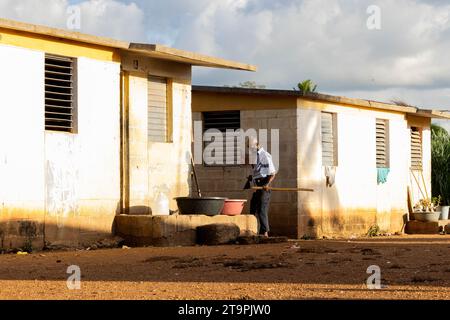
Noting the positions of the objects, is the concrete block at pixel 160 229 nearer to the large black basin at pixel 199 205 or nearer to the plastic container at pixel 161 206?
the large black basin at pixel 199 205

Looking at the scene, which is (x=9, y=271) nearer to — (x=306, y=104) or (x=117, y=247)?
(x=117, y=247)

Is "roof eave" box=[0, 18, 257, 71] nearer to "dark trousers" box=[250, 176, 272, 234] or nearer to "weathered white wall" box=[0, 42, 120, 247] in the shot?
"weathered white wall" box=[0, 42, 120, 247]

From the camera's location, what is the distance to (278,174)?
22.2 m

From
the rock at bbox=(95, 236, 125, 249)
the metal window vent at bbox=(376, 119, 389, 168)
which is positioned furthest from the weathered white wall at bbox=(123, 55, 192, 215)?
the metal window vent at bbox=(376, 119, 389, 168)

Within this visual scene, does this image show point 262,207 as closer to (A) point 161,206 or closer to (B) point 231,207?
(B) point 231,207

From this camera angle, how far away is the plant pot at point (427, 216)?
27.1 m

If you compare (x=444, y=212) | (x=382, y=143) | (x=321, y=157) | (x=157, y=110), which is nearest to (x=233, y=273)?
(x=157, y=110)

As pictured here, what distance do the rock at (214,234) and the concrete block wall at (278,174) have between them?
423 cm

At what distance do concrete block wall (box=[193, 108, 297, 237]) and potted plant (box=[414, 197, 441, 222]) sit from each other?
21.2 ft

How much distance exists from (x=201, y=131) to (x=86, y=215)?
5996 millimetres

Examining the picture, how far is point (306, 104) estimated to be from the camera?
73.3 ft

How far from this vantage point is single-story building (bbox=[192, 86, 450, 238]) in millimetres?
22047
